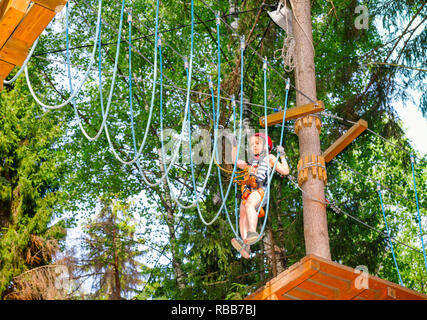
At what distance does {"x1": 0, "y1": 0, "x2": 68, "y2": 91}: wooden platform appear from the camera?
4477mm

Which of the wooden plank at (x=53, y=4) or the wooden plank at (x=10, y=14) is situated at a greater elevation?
the wooden plank at (x=53, y=4)

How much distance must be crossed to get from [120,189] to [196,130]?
205cm

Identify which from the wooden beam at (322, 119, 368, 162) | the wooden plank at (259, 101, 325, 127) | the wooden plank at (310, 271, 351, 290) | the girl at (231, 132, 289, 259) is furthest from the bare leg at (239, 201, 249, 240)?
the wooden beam at (322, 119, 368, 162)

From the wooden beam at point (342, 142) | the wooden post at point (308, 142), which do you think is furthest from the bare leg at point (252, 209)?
the wooden beam at point (342, 142)

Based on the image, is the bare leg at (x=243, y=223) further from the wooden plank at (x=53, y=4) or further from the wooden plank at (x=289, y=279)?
the wooden plank at (x=53, y=4)

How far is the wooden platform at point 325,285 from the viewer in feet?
18.2

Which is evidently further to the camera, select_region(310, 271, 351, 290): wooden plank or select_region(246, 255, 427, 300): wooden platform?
select_region(310, 271, 351, 290): wooden plank

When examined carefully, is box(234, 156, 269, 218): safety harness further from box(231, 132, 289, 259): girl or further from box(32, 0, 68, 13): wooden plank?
box(32, 0, 68, 13): wooden plank

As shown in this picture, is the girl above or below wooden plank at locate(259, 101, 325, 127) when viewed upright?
below

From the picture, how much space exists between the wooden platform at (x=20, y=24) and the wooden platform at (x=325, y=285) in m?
2.67

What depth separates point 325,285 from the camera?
5902mm

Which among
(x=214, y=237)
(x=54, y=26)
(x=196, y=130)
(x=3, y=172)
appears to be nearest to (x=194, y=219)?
(x=214, y=237)

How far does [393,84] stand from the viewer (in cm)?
1064

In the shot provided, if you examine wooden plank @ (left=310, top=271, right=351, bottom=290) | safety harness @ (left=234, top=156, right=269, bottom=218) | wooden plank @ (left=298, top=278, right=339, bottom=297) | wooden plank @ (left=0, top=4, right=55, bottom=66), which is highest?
wooden plank @ (left=0, top=4, right=55, bottom=66)
